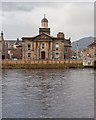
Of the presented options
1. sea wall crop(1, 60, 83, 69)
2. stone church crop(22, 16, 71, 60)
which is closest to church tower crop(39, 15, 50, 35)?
stone church crop(22, 16, 71, 60)

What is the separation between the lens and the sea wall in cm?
8706

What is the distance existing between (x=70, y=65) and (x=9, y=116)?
228ft

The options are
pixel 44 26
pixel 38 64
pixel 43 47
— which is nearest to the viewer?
pixel 38 64

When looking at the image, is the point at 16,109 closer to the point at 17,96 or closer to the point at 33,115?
the point at 33,115

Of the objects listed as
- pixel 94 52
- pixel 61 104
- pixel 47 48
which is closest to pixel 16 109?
pixel 61 104

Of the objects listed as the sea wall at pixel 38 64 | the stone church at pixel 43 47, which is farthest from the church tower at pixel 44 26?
the sea wall at pixel 38 64

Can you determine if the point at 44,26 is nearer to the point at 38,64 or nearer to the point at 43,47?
the point at 43,47

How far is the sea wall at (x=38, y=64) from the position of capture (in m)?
87.1

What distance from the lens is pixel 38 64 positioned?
87.4 m

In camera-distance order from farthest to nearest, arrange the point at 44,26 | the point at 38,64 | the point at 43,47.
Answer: the point at 44,26 → the point at 43,47 → the point at 38,64

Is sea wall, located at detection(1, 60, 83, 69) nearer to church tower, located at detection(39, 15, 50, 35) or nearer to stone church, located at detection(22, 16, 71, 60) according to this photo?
stone church, located at detection(22, 16, 71, 60)

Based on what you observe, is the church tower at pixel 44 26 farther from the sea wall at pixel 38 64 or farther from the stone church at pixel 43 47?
the sea wall at pixel 38 64

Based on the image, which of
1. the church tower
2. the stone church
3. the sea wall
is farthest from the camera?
the church tower

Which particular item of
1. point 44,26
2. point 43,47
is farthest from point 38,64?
point 44,26
